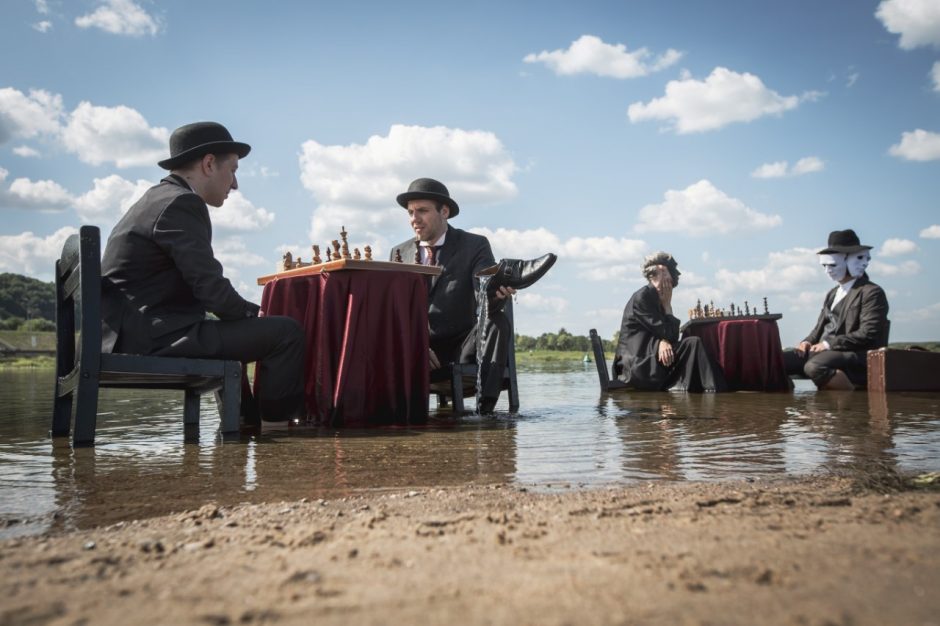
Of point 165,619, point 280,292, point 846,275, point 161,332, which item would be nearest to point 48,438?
point 161,332

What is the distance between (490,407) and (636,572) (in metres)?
4.85

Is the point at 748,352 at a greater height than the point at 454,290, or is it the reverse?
the point at 454,290

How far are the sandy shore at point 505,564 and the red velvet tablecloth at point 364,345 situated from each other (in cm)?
287

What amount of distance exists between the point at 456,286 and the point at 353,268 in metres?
1.58

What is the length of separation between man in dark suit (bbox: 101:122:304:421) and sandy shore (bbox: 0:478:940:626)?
227 centimetres

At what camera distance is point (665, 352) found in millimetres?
9648

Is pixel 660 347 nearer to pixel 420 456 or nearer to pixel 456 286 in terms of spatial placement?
pixel 456 286

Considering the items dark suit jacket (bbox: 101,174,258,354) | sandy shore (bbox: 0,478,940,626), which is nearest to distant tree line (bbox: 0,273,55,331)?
dark suit jacket (bbox: 101,174,258,354)

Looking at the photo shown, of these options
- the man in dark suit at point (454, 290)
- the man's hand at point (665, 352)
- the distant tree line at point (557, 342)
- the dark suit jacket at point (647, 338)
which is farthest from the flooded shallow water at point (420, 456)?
the distant tree line at point (557, 342)

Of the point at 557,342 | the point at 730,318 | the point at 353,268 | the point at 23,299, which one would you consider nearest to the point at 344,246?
the point at 353,268

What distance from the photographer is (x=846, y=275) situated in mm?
10234

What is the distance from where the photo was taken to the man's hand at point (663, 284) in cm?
993

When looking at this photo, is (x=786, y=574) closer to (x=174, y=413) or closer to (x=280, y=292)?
(x=280, y=292)

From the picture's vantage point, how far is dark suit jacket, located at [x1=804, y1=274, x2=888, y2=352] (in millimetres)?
9578
